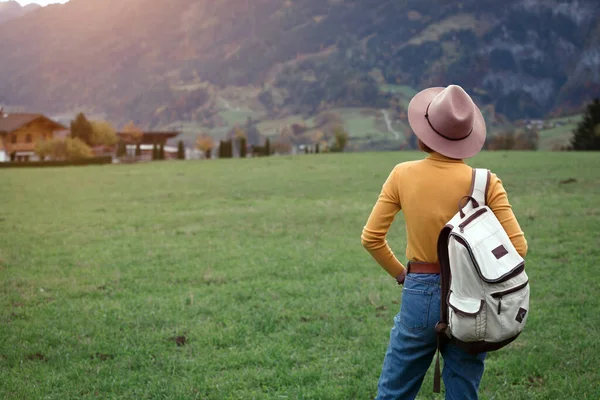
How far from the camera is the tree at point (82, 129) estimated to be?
98188 millimetres

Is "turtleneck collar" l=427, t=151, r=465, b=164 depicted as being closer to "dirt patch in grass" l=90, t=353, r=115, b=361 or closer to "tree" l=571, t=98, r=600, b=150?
"dirt patch in grass" l=90, t=353, r=115, b=361

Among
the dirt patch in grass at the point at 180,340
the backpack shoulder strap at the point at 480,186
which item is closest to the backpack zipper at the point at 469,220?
the backpack shoulder strap at the point at 480,186

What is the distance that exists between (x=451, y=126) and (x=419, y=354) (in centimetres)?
144

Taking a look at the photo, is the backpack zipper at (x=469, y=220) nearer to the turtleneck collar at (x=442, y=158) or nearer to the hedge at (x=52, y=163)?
the turtleneck collar at (x=442, y=158)

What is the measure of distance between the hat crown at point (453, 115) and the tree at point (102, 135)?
344 ft

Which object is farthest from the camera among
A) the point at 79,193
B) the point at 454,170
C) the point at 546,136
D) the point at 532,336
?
the point at 546,136

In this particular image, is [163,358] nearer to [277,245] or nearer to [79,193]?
[277,245]

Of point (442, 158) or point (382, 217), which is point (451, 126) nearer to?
point (442, 158)

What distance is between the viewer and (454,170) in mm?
3559

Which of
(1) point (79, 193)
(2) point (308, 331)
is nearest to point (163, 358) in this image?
(2) point (308, 331)

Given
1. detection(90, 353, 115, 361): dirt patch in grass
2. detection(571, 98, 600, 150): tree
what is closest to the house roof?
detection(571, 98, 600, 150): tree

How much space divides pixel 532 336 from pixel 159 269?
6850 millimetres

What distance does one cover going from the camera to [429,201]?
3.57m

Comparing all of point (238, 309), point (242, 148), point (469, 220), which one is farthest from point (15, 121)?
point (469, 220)
